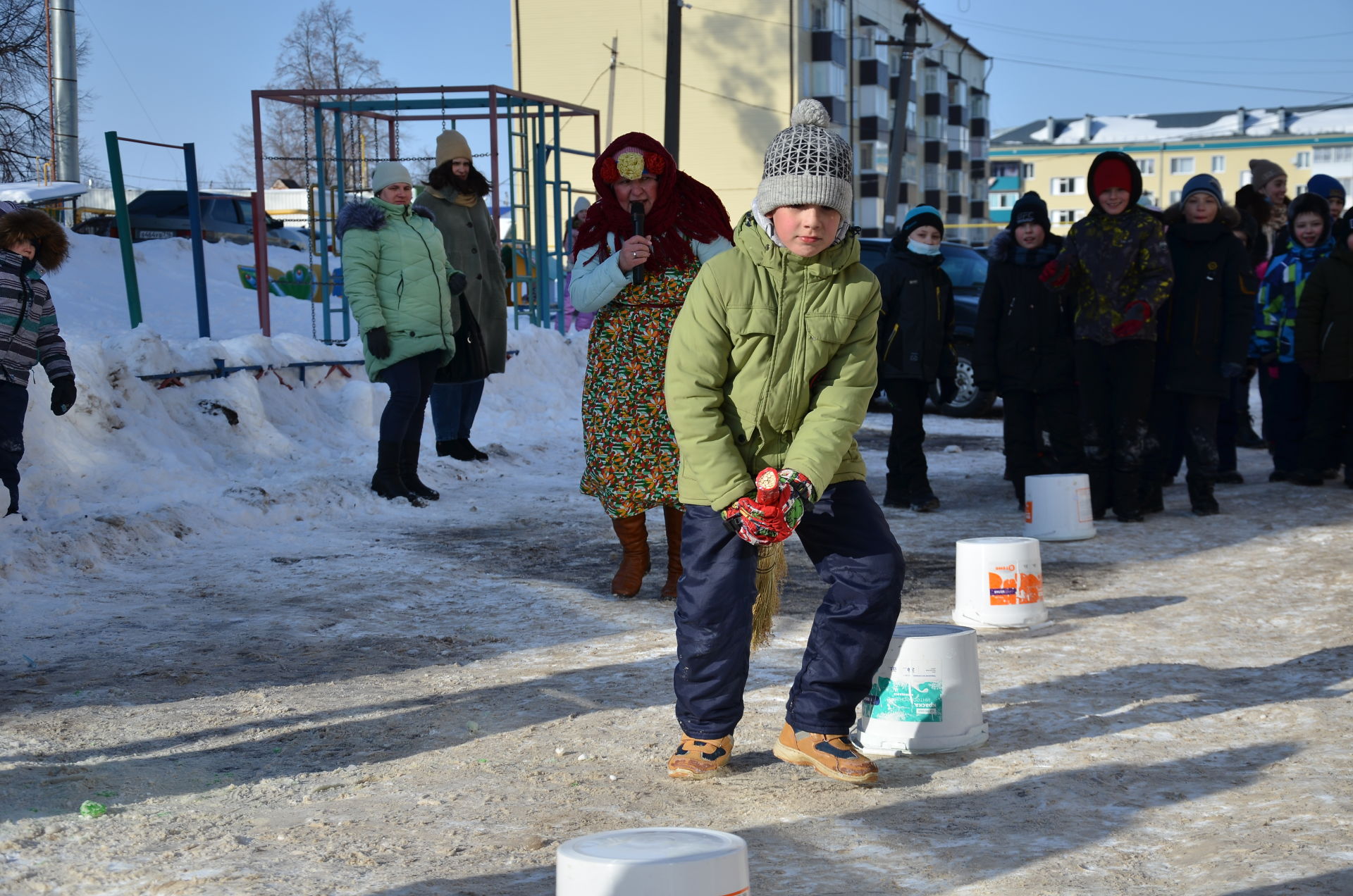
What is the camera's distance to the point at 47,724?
160 inches

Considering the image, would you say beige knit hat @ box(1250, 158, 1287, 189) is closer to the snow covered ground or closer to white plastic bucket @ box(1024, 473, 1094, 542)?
the snow covered ground

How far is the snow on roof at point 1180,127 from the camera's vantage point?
295ft

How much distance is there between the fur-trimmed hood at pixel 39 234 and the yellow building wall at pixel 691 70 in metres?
39.2

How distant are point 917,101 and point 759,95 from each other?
2060 cm

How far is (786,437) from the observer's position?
358 cm

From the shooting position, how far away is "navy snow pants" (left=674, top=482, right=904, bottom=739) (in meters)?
3.54

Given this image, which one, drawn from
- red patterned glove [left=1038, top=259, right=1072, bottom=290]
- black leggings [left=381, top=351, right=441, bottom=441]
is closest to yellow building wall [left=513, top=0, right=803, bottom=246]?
black leggings [left=381, top=351, right=441, bottom=441]

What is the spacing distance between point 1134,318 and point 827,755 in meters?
4.57

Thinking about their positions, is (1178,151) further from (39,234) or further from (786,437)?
(786,437)

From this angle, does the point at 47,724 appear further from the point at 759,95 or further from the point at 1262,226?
the point at 759,95

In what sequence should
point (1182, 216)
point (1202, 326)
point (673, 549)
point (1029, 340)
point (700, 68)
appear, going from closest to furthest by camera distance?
point (673, 549)
point (1202, 326)
point (1029, 340)
point (1182, 216)
point (700, 68)

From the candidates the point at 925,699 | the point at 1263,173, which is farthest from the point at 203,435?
the point at 1263,173

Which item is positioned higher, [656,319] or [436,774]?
[656,319]

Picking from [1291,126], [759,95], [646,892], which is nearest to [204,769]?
[646,892]
